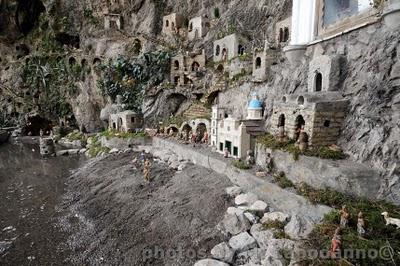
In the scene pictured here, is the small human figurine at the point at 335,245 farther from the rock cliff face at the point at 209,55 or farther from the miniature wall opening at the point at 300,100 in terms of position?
the miniature wall opening at the point at 300,100

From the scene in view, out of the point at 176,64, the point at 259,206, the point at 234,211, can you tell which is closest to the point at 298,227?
the point at 259,206

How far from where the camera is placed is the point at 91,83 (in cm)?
4709

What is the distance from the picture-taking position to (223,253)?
12.8m

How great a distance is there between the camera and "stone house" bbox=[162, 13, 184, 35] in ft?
154

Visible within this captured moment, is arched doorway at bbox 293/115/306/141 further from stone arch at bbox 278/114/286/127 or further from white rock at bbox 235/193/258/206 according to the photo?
white rock at bbox 235/193/258/206

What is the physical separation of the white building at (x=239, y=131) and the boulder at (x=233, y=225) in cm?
650

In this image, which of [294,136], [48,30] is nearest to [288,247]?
Result: [294,136]

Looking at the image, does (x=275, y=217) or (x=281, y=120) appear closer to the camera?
(x=275, y=217)

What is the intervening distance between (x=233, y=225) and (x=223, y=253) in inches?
79.5

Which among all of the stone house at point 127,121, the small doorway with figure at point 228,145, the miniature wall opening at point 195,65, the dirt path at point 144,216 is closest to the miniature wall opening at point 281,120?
the small doorway with figure at point 228,145

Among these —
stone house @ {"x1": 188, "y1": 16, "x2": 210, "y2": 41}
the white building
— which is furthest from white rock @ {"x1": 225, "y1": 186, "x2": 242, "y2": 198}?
stone house @ {"x1": 188, "y1": 16, "x2": 210, "y2": 41}

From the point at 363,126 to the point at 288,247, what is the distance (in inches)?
317

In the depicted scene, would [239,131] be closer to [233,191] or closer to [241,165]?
[241,165]

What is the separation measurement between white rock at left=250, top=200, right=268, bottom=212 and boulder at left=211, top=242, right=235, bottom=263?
10.2ft
